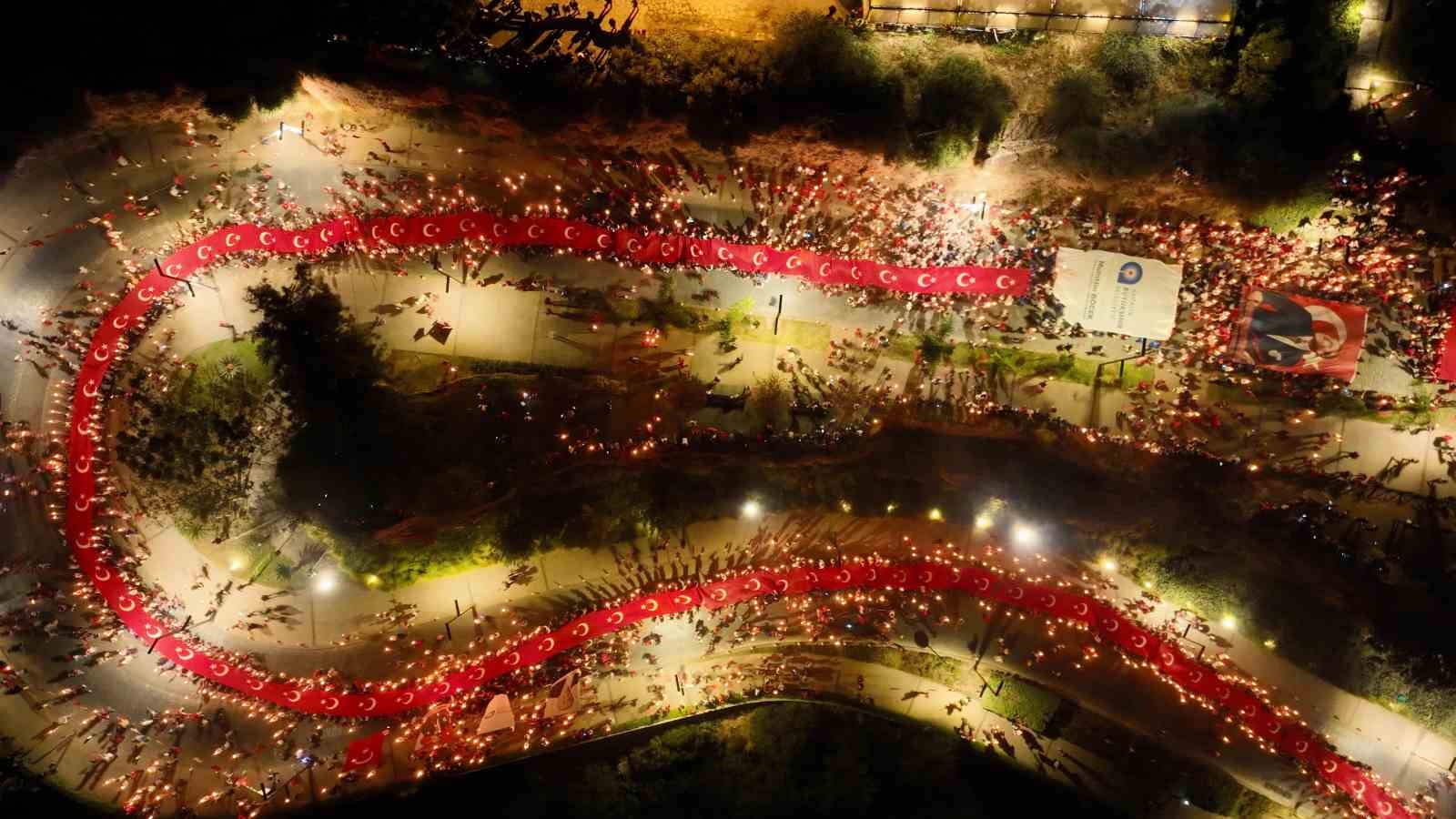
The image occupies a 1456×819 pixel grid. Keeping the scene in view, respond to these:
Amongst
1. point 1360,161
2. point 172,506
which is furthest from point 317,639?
point 1360,161

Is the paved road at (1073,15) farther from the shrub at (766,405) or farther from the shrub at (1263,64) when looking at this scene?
the shrub at (766,405)

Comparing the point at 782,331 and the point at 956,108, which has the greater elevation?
the point at 956,108

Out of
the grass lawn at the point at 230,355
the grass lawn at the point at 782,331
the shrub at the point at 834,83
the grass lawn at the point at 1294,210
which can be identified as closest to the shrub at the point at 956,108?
the shrub at the point at 834,83

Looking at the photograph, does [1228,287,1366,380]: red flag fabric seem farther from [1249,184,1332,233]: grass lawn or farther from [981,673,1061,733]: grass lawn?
[981,673,1061,733]: grass lawn

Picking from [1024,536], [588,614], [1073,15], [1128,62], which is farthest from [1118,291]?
[588,614]

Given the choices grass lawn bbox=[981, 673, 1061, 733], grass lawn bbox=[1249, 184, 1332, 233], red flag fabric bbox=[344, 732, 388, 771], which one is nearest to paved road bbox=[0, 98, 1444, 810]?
red flag fabric bbox=[344, 732, 388, 771]

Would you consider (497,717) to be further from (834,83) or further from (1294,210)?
(1294,210)
